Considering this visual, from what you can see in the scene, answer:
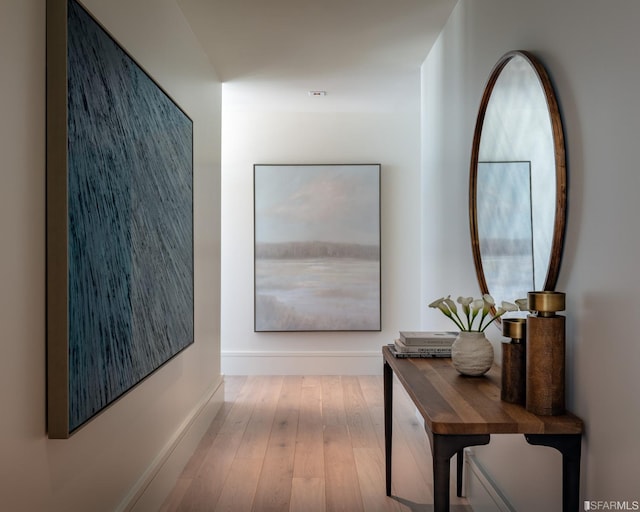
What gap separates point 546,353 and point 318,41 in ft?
8.60

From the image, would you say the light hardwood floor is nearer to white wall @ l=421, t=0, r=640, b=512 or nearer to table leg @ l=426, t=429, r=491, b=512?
white wall @ l=421, t=0, r=640, b=512

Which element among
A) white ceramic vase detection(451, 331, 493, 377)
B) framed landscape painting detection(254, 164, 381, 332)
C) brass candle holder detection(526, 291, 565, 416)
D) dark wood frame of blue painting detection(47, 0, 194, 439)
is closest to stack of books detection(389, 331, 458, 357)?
white ceramic vase detection(451, 331, 493, 377)

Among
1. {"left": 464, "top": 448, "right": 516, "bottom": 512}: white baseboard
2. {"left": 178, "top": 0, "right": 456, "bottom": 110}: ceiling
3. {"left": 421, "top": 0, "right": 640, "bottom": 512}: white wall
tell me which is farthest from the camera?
{"left": 178, "top": 0, "right": 456, "bottom": 110}: ceiling

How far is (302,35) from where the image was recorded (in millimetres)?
3367

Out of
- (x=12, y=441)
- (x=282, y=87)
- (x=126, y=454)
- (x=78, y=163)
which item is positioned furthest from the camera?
(x=282, y=87)

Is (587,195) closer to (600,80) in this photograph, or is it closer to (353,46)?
(600,80)

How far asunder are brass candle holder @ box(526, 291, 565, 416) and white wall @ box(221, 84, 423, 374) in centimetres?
381

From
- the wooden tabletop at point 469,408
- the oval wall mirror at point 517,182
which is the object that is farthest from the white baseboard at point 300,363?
the wooden tabletop at point 469,408

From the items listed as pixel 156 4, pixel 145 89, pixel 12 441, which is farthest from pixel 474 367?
pixel 156 4

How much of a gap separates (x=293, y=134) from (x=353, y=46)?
1.85m

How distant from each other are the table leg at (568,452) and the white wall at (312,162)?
3831mm

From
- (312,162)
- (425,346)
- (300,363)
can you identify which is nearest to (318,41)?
(312,162)

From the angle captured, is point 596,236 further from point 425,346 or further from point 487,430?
point 425,346

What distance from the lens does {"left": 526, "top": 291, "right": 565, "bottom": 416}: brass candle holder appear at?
149 centimetres
